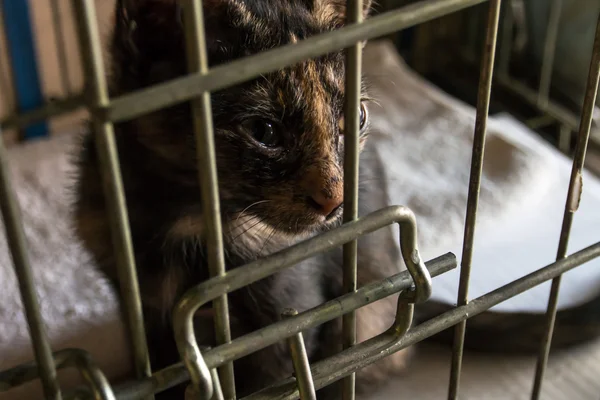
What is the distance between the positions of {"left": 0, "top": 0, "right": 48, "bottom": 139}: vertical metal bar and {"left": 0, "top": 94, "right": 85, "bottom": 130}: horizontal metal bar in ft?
4.28

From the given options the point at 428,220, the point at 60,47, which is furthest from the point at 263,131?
the point at 60,47

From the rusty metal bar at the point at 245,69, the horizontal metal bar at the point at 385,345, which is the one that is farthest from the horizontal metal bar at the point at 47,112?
the horizontal metal bar at the point at 385,345

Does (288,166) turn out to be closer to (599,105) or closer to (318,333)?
(318,333)

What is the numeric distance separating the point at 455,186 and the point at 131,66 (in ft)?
2.66

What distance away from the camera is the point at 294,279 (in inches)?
36.6

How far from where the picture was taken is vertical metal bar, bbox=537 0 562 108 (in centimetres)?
167

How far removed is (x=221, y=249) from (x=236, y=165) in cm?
33

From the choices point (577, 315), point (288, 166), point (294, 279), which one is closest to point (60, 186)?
point (294, 279)

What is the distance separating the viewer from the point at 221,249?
0.47 m

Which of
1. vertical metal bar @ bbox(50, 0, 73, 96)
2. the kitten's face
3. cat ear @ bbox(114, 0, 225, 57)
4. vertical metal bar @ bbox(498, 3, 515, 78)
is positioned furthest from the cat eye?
vertical metal bar @ bbox(498, 3, 515, 78)

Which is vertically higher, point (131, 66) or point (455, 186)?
point (131, 66)

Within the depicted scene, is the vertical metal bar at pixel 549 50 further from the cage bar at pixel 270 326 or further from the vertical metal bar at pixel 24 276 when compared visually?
the vertical metal bar at pixel 24 276

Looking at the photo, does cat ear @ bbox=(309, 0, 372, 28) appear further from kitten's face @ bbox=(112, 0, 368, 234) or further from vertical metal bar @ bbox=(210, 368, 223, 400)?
vertical metal bar @ bbox=(210, 368, 223, 400)

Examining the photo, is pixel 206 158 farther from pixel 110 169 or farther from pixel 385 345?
pixel 385 345
